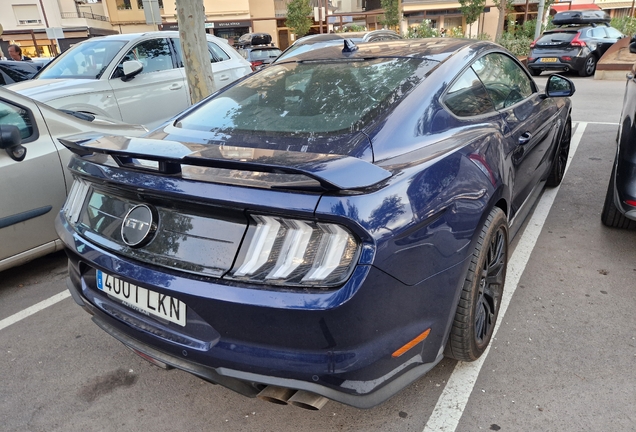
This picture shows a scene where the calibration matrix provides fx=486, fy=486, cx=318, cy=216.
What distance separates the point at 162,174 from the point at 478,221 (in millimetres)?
1325

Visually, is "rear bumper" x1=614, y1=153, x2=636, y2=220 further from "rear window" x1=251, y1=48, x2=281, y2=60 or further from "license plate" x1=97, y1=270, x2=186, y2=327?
"rear window" x1=251, y1=48, x2=281, y2=60

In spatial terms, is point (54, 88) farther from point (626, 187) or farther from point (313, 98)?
point (626, 187)

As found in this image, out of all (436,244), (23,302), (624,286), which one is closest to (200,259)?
(436,244)

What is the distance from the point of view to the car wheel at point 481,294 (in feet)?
6.95

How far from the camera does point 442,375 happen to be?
7.80 ft

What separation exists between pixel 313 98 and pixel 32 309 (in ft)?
7.69

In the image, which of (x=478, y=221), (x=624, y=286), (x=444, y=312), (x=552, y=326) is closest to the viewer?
(x=444, y=312)

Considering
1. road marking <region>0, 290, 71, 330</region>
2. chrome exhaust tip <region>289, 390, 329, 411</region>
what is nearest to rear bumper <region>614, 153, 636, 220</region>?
chrome exhaust tip <region>289, 390, 329, 411</region>

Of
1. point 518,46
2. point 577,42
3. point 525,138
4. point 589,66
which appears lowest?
point 589,66

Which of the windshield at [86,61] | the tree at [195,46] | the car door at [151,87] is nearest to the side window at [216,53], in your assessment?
the car door at [151,87]

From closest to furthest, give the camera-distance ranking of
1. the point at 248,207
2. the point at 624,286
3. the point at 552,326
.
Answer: the point at 248,207 < the point at 552,326 < the point at 624,286

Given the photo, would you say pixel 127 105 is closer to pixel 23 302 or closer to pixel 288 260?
→ pixel 23 302

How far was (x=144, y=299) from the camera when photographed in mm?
1880

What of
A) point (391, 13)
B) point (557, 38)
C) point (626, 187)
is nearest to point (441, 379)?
point (626, 187)
